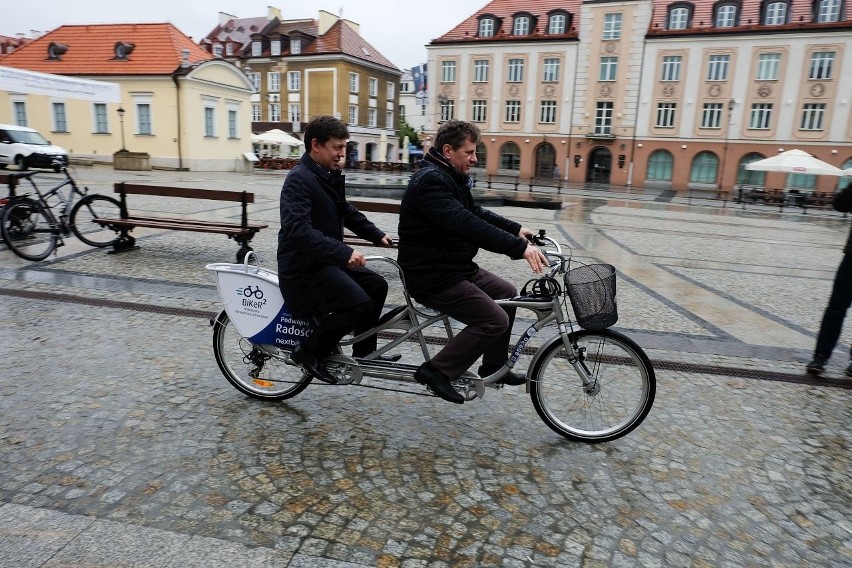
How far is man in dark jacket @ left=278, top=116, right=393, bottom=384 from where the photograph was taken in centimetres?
343

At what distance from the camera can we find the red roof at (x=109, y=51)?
3216cm

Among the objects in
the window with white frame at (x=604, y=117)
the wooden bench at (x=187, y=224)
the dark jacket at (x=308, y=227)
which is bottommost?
the wooden bench at (x=187, y=224)

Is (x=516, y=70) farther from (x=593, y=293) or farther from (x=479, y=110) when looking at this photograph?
(x=593, y=293)

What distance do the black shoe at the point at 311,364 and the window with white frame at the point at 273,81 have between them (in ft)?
191

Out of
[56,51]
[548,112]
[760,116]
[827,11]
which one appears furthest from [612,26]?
[56,51]

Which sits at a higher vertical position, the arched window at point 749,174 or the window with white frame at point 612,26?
the window with white frame at point 612,26

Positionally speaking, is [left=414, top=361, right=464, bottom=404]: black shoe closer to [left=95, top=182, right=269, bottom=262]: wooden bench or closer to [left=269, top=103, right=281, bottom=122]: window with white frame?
[left=95, top=182, right=269, bottom=262]: wooden bench

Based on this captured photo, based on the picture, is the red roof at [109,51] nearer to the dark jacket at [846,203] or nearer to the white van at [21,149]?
the white van at [21,149]

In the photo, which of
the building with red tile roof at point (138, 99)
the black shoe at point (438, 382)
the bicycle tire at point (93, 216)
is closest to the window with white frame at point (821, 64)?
the building with red tile roof at point (138, 99)

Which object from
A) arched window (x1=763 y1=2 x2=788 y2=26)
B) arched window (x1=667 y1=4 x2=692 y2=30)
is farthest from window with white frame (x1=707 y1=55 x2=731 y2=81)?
arched window (x1=763 y1=2 x2=788 y2=26)

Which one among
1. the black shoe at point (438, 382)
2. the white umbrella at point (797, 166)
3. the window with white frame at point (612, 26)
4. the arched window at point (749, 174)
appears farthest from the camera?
the window with white frame at point (612, 26)

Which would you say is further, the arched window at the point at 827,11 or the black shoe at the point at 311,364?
the arched window at the point at 827,11

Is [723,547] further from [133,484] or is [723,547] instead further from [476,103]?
[476,103]

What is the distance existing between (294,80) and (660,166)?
33617mm
